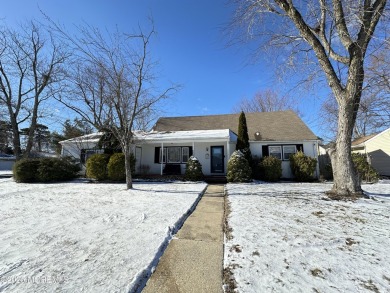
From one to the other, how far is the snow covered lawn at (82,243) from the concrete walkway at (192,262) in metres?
0.20

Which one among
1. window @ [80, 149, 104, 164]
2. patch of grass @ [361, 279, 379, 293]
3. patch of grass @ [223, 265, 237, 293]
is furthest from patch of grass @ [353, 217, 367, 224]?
window @ [80, 149, 104, 164]

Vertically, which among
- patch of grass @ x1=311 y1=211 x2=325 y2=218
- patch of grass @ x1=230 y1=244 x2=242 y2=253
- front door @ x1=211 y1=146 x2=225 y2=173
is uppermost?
front door @ x1=211 y1=146 x2=225 y2=173

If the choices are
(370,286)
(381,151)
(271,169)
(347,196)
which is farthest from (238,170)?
(381,151)

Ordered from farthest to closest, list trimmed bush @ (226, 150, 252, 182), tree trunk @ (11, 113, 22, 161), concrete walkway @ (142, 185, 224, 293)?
tree trunk @ (11, 113, 22, 161), trimmed bush @ (226, 150, 252, 182), concrete walkway @ (142, 185, 224, 293)

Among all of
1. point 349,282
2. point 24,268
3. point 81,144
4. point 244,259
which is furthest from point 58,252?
point 81,144

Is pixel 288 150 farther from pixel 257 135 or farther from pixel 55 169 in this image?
pixel 55 169

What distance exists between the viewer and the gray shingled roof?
1459 cm

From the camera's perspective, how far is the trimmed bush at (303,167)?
12602mm

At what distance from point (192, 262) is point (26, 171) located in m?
13.1

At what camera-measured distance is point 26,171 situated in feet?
39.9

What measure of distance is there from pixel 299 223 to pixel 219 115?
15019 mm

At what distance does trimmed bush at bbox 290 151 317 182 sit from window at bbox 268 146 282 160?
1.23 meters

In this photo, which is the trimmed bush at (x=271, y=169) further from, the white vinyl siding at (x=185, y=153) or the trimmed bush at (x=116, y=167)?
the trimmed bush at (x=116, y=167)

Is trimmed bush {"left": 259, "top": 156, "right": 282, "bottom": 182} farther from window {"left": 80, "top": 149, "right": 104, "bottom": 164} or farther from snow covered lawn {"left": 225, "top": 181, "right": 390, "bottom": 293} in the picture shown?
window {"left": 80, "top": 149, "right": 104, "bottom": 164}
